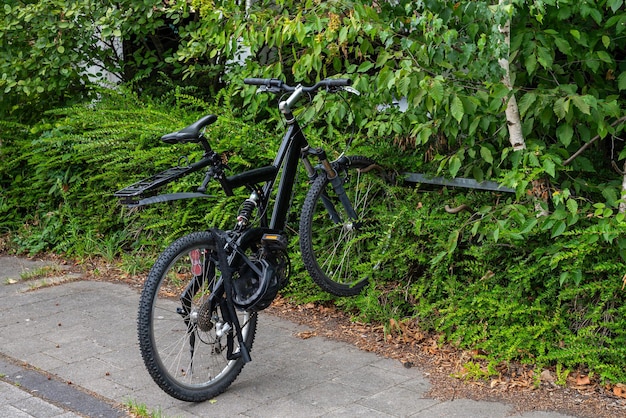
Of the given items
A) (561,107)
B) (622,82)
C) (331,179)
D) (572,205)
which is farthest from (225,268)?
(622,82)

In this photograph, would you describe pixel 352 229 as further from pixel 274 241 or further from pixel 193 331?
pixel 193 331

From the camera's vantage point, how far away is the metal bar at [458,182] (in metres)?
4.97

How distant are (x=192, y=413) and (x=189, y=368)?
271mm

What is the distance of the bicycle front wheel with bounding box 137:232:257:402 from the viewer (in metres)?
4.06

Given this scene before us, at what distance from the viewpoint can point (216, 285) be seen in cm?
422

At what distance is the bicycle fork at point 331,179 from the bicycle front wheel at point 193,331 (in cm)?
102

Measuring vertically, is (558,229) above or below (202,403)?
above

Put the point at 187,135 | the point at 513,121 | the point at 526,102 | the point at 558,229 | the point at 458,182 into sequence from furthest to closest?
the point at 458,182 < the point at 513,121 < the point at 526,102 < the point at 558,229 < the point at 187,135

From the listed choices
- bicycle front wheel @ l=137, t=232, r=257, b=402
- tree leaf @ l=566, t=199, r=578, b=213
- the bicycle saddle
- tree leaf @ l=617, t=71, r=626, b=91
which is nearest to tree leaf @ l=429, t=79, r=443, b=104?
tree leaf @ l=566, t=199, r=578, b=213

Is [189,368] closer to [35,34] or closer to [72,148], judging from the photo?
[72,148]

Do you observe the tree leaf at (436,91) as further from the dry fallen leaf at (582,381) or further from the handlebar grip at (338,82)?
A: the dry fallen leaf at (582,381)

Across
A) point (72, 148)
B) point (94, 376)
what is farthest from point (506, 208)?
point (72, 148)

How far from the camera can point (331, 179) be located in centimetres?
516

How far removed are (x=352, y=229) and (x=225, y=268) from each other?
137 cm
